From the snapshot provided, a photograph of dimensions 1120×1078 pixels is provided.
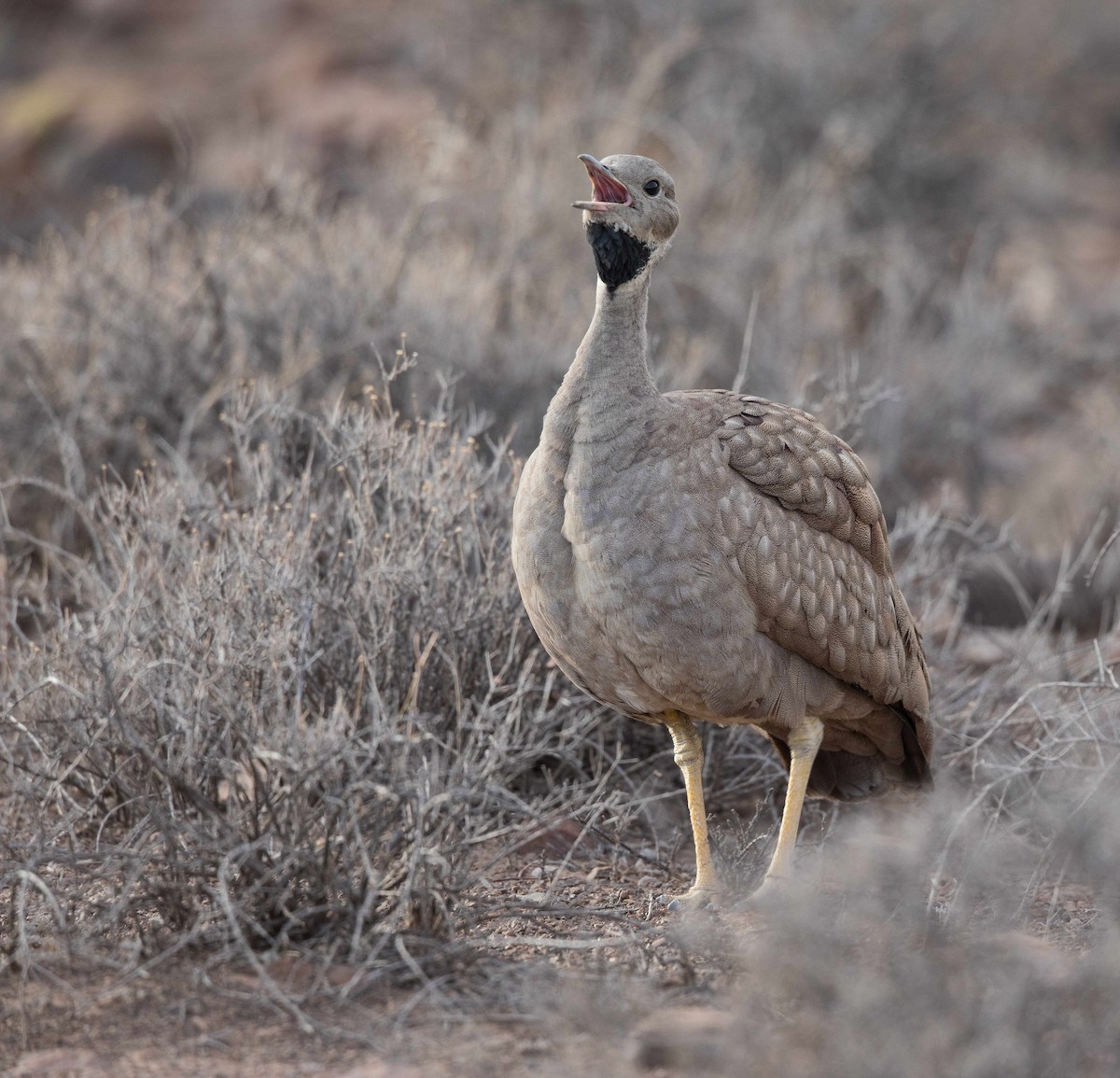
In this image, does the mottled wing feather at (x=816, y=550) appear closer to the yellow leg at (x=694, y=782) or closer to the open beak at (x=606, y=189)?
the yellow leg at (x=694, y=782)

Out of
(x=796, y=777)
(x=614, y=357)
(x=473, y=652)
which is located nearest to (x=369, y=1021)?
(x=796, y=777)

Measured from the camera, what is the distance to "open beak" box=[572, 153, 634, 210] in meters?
3.80

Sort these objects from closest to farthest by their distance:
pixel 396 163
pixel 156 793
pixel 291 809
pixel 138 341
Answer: pixel 291 809
pixel 156 793
pixel 138 341
pixel 396 163

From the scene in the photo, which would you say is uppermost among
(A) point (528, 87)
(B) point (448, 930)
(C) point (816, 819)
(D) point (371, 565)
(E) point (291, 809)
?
(A) point (528, 87)

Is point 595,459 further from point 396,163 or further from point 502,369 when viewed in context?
point 396,163

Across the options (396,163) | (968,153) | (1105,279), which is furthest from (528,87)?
(1105,279)

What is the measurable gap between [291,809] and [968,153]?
31.1 feet

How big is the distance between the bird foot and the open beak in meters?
1.87

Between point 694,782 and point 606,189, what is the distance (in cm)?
166

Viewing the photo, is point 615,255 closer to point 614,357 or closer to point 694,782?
point 614,357

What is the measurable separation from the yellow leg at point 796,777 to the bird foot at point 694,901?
16 cm

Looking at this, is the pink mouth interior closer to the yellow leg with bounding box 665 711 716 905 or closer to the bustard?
the bustard

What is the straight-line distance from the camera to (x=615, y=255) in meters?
3.85

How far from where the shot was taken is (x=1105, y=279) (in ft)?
37.7
